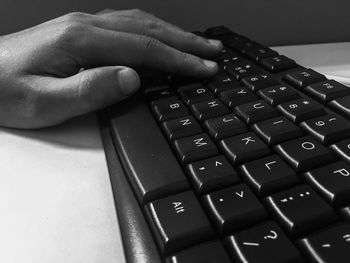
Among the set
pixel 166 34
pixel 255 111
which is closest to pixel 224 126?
pixel 255 111

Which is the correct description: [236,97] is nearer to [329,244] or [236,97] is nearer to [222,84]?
[222,84]

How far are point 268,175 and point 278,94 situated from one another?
5.1 inches

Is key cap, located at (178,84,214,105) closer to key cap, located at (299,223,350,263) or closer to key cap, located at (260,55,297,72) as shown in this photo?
key cap, located at (260,55,297,72)

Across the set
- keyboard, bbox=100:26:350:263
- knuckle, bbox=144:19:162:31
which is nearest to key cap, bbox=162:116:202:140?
keyboard, bbox=100:26:350:263

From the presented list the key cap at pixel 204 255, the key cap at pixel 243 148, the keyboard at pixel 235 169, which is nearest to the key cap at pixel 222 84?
the keyboard at pixel 235 169

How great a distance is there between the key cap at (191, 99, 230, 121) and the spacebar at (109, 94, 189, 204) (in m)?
0.04

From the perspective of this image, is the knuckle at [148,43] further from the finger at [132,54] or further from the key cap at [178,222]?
the key cap at [178,222]

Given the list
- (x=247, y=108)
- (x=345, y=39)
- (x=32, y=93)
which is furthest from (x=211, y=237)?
(x=345, y=39)

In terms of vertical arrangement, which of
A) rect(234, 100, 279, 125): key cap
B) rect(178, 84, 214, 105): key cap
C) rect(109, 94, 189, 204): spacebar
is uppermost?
rect(234, 100, 279, 125): key cap

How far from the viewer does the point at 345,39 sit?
70cm

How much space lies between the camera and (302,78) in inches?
15.8

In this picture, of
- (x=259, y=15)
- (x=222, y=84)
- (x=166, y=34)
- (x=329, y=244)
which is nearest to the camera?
(x=329, y=244)

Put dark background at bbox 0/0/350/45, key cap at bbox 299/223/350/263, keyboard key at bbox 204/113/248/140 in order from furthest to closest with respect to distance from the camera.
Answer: dark background at bbox 0/0/350/45 → keyboard key at bbox 204/113/248/140 → key cap at bbox 299/223/350/263

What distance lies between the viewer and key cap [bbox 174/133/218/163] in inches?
11.9
